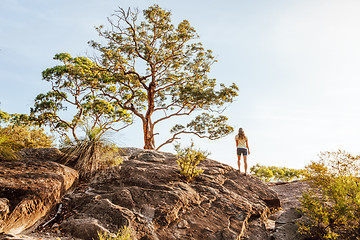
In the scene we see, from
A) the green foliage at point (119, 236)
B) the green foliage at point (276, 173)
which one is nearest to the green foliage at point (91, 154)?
the green foliage at point (119, 236)

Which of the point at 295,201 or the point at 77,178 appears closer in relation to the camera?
the point at 77,178

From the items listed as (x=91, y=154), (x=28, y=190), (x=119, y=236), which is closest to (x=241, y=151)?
(x=91, y=154)

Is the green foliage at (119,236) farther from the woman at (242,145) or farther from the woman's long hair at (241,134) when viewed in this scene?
the woman's long hair at (241,134)

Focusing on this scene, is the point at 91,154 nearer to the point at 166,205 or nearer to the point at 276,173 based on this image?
the point at 166,205

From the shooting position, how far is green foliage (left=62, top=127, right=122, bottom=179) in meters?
7.10

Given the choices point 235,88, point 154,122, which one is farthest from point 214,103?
point 154,122

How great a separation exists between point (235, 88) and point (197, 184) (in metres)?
10.4

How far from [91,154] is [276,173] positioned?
13887mm

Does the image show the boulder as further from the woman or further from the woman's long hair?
the woman's long hair

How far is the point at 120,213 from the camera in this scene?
5109 millimetres

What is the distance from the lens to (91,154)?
7.27 metres

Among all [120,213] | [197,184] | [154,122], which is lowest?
[120,213]

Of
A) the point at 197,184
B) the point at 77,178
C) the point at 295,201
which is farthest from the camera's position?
the point at 295,201

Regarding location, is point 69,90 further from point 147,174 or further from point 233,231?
point 233,231
